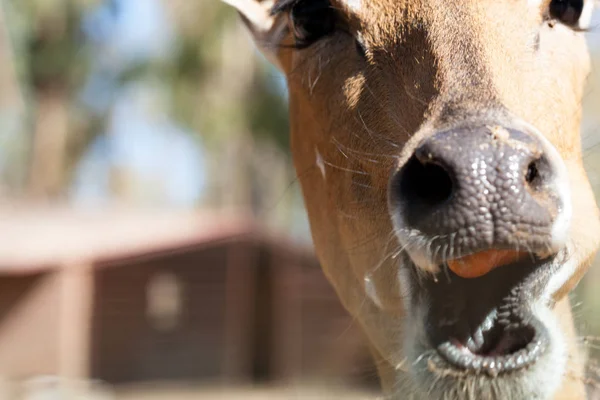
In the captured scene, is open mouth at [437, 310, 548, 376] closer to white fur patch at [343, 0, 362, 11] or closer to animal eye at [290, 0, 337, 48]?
white fur patch at [343, 0, 362, 11]

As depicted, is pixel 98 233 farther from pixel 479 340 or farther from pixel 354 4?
pixel 479 340

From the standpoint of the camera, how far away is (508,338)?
8.44 feet

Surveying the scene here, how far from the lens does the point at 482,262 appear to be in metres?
2.58

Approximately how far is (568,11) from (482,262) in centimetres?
141

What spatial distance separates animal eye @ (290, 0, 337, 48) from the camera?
12.0ft

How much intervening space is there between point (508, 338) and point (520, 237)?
Result: 0.40 metres

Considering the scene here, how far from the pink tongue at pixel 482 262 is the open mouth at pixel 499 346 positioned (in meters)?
0.15

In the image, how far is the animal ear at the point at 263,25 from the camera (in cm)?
430

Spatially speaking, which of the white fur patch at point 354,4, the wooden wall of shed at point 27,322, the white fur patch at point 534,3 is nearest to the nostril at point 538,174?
the white fur patch at point 534,3

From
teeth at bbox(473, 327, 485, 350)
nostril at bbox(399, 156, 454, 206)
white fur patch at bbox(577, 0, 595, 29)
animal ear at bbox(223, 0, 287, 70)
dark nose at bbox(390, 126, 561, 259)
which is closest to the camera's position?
dark nose at bbox(390, 126, 561, 259)

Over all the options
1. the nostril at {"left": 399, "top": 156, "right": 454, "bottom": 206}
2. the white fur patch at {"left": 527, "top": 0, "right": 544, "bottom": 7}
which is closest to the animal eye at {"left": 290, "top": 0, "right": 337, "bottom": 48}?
the white fur patch at {"left": 527, "top": 0, "right": 544, "bottom": 7}

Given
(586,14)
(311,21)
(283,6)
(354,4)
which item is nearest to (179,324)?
(283,6)

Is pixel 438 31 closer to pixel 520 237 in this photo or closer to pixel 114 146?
pixel 520 237

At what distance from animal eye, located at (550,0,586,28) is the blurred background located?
995cm
